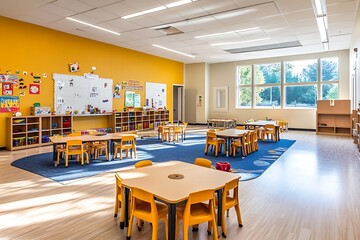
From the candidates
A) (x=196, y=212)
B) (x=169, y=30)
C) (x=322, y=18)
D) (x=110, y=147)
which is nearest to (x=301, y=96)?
(x=322, y=18)

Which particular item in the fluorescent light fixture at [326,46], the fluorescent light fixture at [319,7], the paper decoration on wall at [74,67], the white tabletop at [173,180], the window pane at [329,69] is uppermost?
the fluorescent light fixture at [326,46]

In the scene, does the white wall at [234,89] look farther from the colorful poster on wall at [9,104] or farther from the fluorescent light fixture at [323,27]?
the colorful poster on wall at [9,104]

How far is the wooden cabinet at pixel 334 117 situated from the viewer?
10422 millimetres

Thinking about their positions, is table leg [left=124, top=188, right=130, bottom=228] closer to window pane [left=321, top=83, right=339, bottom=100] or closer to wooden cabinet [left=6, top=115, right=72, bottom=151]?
wooden cabinet [left=6, top=115, right=72, bottom=151]

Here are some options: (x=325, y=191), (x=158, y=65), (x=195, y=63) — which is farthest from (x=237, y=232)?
(x=195, y=63)

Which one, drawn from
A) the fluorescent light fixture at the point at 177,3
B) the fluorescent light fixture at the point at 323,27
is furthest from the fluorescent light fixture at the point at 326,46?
the fluorescent light fixture at the point at 177,3

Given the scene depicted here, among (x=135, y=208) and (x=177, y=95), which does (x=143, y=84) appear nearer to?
(x=177, y=95)

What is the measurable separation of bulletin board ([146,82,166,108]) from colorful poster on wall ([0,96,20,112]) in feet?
18.9

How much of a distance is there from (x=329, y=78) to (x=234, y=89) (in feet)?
14.8

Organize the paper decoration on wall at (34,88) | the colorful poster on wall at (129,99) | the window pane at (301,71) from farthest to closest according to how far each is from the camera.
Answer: the window pane at (301,71) → the colorful poster on wall at (129,99) → the paper decoration on wall at (34,88)

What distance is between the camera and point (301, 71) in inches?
484

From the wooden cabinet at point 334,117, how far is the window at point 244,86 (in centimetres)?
371

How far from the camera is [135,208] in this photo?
8.10 feet

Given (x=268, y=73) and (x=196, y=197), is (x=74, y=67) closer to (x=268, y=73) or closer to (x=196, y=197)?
(x=196, y=197)
